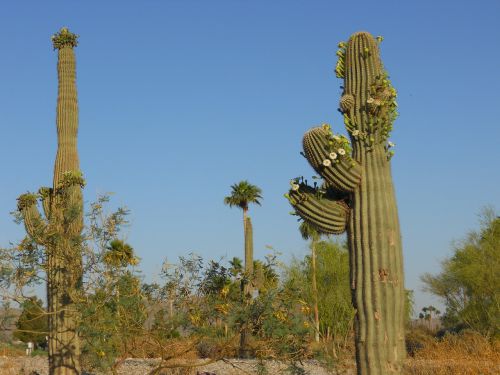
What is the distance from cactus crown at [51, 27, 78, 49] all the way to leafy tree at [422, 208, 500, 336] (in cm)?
1641

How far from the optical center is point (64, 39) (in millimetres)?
13023

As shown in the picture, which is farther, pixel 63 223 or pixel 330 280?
pixel 330 280

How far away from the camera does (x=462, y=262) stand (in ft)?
87.7

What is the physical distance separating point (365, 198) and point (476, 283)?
772 inches

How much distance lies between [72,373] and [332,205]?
21.1 feet

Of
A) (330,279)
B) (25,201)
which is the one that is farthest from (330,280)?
(25,201)

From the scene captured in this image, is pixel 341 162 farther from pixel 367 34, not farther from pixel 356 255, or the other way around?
pixel 367 34

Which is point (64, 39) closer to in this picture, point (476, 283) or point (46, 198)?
point (46, 198)

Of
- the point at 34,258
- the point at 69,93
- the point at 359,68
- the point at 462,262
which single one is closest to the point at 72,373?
the point at 34,258

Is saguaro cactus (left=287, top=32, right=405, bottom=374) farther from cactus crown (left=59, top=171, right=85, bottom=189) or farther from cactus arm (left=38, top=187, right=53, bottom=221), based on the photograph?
cactus arm (left=38, top=187, right=53, bottom=221)

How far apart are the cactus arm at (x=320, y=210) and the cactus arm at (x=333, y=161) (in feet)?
0.67

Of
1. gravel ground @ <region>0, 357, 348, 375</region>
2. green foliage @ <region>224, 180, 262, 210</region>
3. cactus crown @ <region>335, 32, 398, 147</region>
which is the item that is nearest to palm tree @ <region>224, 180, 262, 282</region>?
Result: green foliage @ <region>224, 180, 262, 210</region>

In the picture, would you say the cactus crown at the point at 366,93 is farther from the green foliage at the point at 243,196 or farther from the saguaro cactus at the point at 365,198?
the green foliage at the point at 243,196

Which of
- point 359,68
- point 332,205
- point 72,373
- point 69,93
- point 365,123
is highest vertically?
point 69,93
